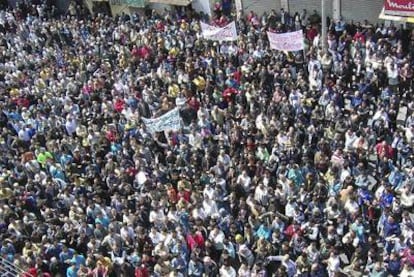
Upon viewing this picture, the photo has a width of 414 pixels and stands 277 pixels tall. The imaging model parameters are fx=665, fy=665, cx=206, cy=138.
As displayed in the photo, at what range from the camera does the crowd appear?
14.4m

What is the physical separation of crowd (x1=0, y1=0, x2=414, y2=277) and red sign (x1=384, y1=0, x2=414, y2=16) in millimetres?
599

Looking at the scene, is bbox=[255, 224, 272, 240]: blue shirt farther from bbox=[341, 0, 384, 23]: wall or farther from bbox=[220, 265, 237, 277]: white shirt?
bbox=[341, 0, 384, 23]: wall

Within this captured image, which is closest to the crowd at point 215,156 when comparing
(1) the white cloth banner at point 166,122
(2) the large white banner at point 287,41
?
(1) the white cloth banner at point 166,122

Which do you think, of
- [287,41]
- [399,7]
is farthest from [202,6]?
[399,7]

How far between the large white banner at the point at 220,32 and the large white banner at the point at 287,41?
141 centimetres

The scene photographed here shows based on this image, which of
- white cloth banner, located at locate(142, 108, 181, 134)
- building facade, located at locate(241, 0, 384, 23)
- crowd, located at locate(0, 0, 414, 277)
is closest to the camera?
crowd, located at locate(0, 0, 414, 277)

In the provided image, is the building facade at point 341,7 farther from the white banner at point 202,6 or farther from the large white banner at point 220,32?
the large white banner at point 220,32

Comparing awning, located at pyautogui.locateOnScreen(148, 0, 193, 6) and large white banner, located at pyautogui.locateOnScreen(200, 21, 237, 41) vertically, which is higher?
awning, located at pyautogui.locateOnScreen(148, 0, 193, 6)

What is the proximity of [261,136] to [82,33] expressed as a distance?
12.1 m

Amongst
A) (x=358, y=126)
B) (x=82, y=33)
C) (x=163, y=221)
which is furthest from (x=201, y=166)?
(x=82, y=33)

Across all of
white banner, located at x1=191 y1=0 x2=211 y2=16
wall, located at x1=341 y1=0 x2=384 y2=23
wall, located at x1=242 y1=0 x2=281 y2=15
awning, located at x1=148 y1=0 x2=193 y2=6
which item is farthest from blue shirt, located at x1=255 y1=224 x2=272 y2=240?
awning, located at x1=148 y1=0 x2=193 y2=6

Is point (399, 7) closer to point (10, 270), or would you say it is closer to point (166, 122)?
point (166, 122)

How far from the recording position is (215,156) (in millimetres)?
17422

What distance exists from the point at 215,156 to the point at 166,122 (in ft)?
6.03
